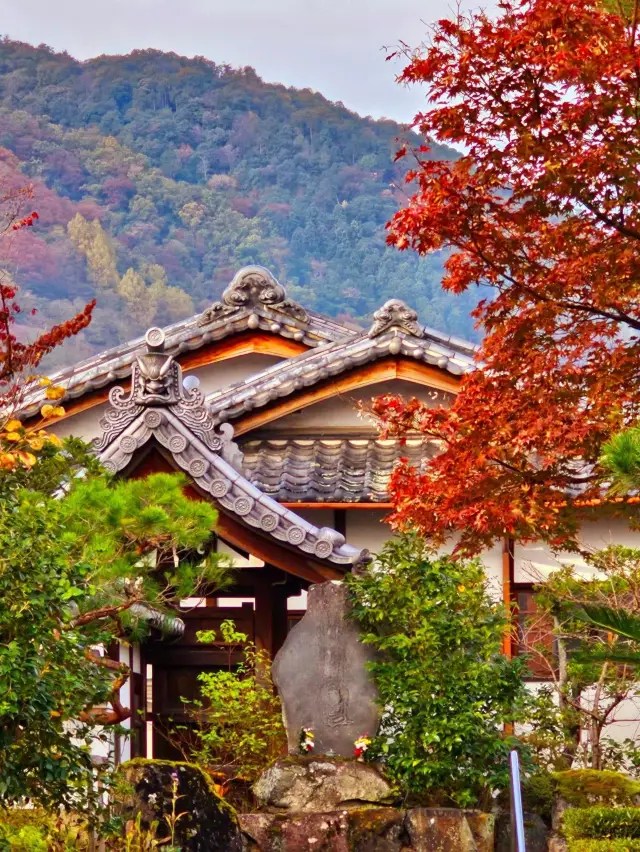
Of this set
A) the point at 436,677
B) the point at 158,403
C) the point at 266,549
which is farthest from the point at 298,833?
the point at 158,403

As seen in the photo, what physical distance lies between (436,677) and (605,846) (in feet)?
6.86

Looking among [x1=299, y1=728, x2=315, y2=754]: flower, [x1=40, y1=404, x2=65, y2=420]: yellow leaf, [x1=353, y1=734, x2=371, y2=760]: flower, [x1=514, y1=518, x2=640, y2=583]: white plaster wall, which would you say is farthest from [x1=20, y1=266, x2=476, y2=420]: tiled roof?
[x1=40, y1=404, x2=65, y2=420]: yellow leaf

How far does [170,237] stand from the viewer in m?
81.8

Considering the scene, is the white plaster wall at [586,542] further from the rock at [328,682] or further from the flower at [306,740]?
the flower at [306,740]

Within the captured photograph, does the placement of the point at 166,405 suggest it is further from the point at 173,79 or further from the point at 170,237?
the point at 173,79

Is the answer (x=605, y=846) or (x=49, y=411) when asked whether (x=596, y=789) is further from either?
(x=49, y=411)

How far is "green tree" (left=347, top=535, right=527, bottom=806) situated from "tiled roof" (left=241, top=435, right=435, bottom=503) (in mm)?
4332

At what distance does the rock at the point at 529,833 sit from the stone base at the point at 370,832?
48 cm

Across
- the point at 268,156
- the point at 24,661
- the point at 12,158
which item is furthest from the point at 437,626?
the point at 268,156

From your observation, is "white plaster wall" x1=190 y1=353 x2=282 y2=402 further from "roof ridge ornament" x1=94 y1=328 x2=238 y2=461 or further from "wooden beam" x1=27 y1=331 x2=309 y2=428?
"roof ridge ornament" x1=94 y1=328 x2=238 y2=461

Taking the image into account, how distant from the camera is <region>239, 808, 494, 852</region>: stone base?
11359 mm

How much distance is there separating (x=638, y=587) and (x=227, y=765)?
442 centimetres

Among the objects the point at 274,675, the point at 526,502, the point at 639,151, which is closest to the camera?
the point at 639,151

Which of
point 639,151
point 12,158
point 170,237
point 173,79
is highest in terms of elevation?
point 173,79
